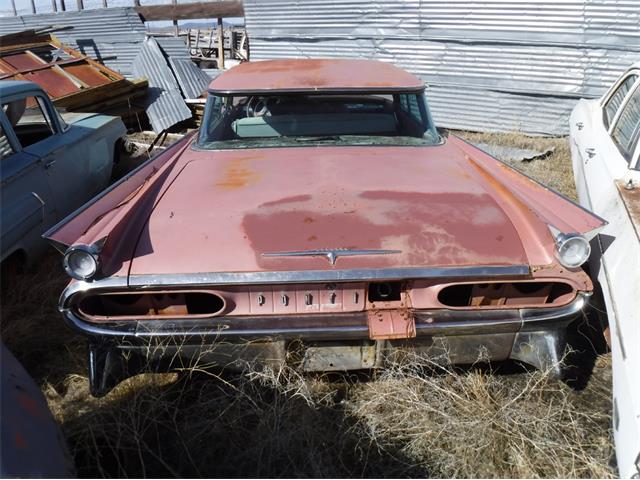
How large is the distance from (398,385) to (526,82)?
6699 mm

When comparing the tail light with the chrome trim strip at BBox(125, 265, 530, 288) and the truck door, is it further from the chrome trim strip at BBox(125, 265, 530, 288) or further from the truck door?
the truck door

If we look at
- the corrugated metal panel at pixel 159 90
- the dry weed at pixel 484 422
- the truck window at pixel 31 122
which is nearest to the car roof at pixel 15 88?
the truck window at pixel 31 122

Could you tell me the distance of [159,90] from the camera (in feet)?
26.6

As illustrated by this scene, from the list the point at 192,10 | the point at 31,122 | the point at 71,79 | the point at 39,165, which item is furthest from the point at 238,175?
the point at 192,10

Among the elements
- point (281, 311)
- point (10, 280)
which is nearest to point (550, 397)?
point (281, 311)

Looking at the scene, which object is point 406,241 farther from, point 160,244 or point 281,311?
point 160,244

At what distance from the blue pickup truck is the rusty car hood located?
1.56 m

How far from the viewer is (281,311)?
214cm

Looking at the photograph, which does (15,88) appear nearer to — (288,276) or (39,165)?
(39,165)

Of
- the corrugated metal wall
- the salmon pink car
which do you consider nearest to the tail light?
the salmon pink car

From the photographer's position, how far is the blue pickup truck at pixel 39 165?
349 cm

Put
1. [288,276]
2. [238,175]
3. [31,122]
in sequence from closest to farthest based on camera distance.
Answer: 1. [288,276]
2. [238,175]
3. [31,122]

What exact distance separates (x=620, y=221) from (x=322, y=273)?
1.84 m

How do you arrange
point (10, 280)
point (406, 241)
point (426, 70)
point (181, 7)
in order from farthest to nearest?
point (181, 7) < point (426, 70) < point (10, 280) < point (406, 241)
